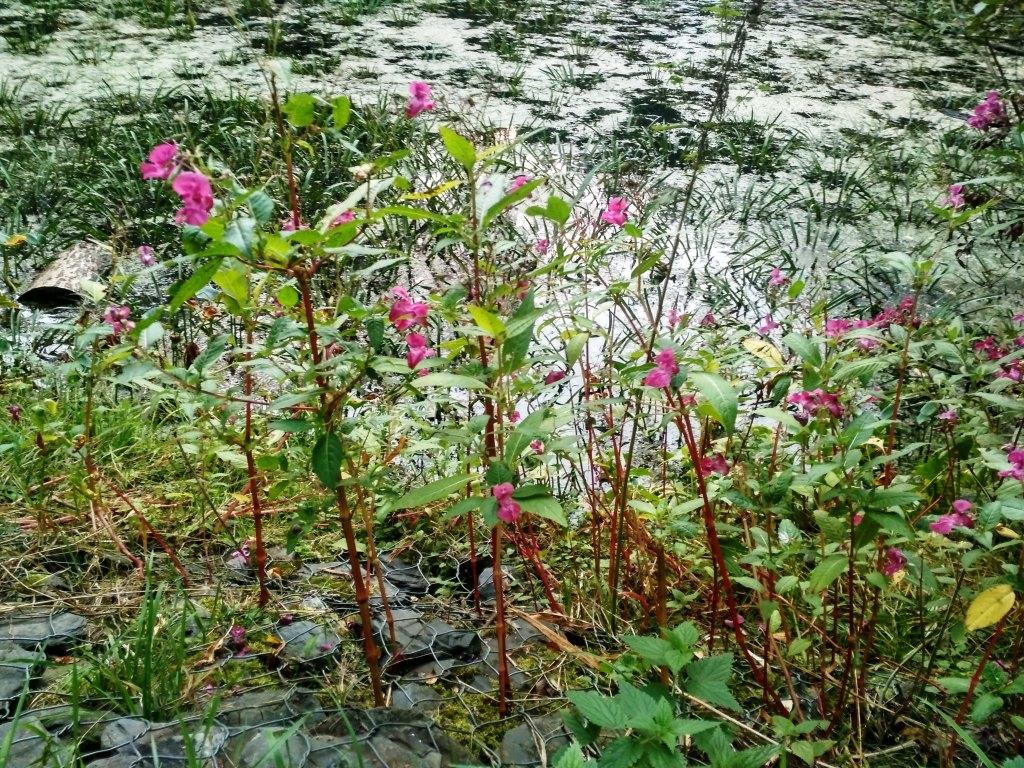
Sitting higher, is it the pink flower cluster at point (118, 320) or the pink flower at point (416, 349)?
the pink flower at point (416, 349)

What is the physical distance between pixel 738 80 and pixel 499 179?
3620 mm

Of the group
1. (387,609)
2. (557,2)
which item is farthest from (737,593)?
(557,2)

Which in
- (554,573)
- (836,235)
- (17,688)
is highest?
(836,235)

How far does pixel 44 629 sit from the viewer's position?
1.39 metres

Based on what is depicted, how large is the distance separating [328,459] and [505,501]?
22cm

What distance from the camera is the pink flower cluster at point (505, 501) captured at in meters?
0.99

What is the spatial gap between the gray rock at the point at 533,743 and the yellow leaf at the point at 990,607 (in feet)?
1.80

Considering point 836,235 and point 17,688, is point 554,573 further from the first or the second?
point 836,235

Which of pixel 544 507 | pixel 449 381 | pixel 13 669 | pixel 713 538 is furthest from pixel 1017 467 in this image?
pixel 13 669

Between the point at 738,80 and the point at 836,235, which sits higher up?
the point at 738,80

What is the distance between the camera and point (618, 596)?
156 centimetres

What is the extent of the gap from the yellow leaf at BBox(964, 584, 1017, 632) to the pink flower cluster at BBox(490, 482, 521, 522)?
22.0 inches

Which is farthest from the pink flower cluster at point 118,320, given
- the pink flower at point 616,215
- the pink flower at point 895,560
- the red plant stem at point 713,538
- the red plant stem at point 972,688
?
the red plant stem at point 972,688

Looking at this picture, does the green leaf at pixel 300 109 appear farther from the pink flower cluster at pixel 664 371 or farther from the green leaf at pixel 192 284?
the pink flower cluster at pixel 664 371
